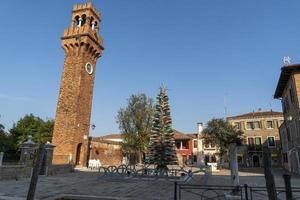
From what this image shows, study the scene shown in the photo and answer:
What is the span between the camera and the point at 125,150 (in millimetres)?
38031

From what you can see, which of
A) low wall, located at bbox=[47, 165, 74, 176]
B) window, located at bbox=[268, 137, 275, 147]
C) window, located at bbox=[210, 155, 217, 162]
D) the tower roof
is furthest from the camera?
window, located at bbox=[210, 155, 217, 162]

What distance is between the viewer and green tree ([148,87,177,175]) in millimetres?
18016

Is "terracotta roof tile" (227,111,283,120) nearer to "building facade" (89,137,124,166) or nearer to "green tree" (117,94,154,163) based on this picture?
"green tree" (117,94,154,163)

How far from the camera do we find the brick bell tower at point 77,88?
92.0ft

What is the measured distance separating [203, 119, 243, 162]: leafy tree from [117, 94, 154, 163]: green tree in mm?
8861

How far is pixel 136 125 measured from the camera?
3791 cm

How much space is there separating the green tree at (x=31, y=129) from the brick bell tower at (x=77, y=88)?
700 inches

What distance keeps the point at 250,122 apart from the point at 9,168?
38.6 meters

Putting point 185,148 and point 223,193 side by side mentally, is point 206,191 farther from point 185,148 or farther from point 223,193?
point 185,148

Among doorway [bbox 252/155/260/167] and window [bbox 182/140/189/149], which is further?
window [bbox 182/140/189/149]

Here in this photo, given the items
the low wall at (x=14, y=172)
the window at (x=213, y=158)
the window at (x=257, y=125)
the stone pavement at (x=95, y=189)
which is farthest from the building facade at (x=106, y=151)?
the window at (x=257, y=125)

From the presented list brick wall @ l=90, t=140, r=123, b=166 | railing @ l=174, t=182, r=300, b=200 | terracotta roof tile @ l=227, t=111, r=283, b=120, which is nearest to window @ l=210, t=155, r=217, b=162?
terracotta roof tile @ l=227, t=111, r=283, b=120

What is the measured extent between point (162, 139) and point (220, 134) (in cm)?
1795

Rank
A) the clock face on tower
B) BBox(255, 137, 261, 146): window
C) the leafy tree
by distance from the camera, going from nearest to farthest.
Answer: the clock face on tower < the leafy tree < BBox(255, 137, 261, 146): window
